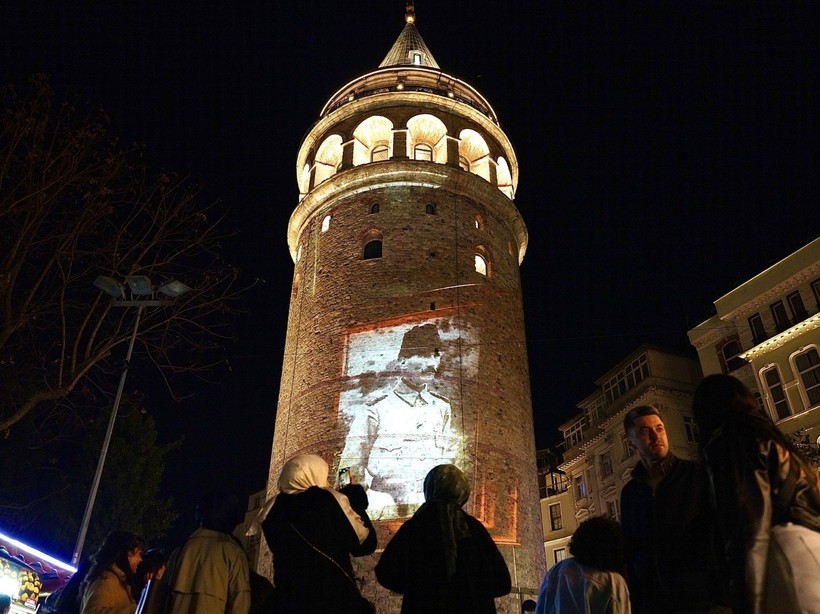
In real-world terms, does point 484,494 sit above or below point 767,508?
above

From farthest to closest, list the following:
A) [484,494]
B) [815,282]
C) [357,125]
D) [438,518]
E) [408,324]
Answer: [357,125] → [815,282] → [408,324] → [484,494] → [438,518]

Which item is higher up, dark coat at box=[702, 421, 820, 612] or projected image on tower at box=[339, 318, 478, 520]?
projected image on tower at box=[339, 318, 478, 520]

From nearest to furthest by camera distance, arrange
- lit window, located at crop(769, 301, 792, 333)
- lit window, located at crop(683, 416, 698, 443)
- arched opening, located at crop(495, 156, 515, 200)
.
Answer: lit window, located at crop(769, 301, 792, 333) < arched opening, located at crop(495, 156, 515, 200) < lit window, located at crop(683, 416, 698, 443)

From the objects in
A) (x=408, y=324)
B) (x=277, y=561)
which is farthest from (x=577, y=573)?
(x=408, y=324)

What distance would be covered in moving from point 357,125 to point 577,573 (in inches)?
683

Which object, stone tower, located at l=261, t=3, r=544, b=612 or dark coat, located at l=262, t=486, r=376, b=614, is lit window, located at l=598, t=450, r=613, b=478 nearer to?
stone tower, located at l=261, t=3, r=544, b=612

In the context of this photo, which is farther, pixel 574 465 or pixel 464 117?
pixel 574 465

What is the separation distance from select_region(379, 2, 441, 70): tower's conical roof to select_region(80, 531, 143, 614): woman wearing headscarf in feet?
71.9

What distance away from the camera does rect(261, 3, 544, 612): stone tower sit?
13.8m

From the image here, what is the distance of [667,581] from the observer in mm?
3127

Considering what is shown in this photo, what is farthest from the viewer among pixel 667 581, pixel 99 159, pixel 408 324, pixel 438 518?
pixel 408 324

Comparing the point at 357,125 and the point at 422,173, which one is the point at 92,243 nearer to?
the point at 422,173

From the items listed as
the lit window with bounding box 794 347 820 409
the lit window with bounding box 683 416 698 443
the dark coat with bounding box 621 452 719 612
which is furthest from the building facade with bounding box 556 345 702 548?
the dark coat with bounding box 621 452 719 612

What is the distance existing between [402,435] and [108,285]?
6840 mm
